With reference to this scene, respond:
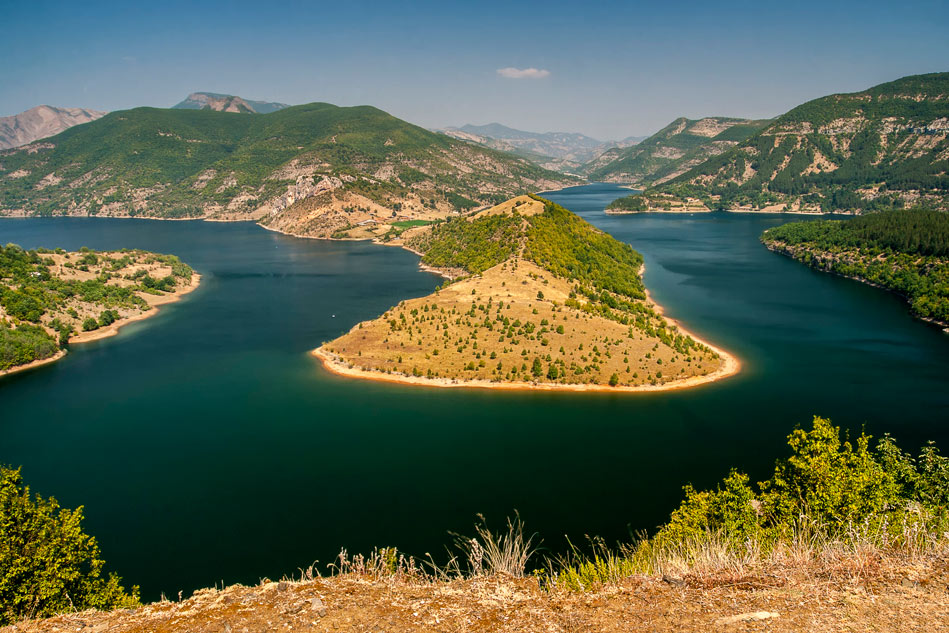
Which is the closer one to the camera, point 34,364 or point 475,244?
point 34,364

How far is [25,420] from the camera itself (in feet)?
198

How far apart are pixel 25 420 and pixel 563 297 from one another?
8722cm

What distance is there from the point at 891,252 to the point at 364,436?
487 ft

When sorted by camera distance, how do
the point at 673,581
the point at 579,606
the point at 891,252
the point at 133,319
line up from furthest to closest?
the point at 891,252 < the point at 133,319 < the point at 673,581 < the point at 579,606

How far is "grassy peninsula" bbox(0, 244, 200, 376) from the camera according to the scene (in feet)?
268

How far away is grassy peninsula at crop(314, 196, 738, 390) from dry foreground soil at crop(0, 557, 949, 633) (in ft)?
178

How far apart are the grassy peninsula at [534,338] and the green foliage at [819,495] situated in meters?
36.6

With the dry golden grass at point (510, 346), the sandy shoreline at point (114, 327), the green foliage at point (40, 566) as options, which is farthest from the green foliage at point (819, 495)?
the sandy shoreline at point (114, 327)

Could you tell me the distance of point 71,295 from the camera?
10181 cm

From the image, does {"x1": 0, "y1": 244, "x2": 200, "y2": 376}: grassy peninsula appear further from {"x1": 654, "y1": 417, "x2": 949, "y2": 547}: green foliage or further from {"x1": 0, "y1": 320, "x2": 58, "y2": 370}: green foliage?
{"x1": 654, "y1": 417, "x2": 949, "y2": 547}: green foliage

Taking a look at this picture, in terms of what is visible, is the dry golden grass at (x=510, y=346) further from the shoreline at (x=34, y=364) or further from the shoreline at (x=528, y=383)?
the shoreline at (x=34, y=364)

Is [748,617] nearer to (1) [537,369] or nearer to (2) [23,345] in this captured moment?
(1) [537,369]

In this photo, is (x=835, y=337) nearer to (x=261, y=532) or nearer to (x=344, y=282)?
(x=261, y=532)

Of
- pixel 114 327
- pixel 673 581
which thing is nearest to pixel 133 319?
pixel 114 327
